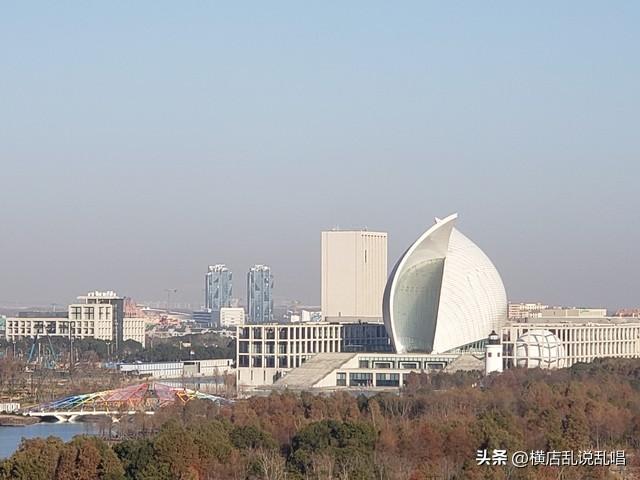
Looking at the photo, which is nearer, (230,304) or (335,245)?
(335,245)

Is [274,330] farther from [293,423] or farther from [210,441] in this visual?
[210,441]

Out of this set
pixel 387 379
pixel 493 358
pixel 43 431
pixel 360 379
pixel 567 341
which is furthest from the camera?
pixel 567 341

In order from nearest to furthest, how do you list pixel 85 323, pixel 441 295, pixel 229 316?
pixel 441 295 < pixel 85 323 < pixel 229 316

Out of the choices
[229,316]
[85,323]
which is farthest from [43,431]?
[229,316]

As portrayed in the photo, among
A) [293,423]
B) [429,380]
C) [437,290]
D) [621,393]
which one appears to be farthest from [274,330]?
[293,423]

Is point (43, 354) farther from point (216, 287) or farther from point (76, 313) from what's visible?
point (216, 287)

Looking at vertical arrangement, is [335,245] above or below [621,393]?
above

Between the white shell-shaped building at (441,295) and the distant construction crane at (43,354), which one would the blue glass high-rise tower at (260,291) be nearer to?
the distant construction crane at (43,354)

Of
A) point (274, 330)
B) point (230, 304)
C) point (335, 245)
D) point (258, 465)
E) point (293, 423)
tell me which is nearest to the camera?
point (258, 465)
